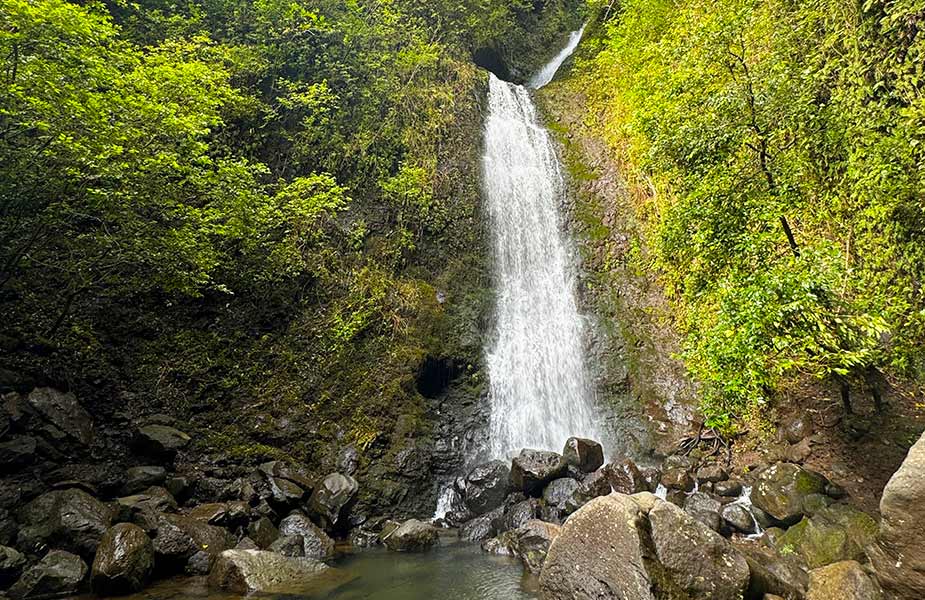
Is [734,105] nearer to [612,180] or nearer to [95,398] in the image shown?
[612,180]

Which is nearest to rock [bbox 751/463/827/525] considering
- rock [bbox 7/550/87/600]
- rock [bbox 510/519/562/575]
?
rock [bbox 510/519/562/575]

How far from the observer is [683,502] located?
8906mm

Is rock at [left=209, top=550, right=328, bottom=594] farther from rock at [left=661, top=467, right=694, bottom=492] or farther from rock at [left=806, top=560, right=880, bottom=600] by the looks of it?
rock at [left=661, top=467, right=694, bottom=492]

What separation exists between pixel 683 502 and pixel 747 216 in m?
5.32

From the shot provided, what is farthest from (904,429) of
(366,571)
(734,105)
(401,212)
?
(401,212)

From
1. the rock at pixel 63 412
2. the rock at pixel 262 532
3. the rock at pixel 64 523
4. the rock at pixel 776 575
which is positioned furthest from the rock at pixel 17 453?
the rock at pixel 776 575

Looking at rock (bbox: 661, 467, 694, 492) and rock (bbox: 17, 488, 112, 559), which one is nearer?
rock (bbox: 17, 488, 112, 559)

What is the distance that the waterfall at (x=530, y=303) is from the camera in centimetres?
1265

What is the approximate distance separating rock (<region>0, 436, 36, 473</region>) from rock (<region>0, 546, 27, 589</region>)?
1845mm

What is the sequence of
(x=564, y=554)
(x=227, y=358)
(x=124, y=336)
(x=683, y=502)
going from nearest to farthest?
(x=564, y=554) → (x=683, y=502) → (x=124, y=336) → (x=227, y=358)

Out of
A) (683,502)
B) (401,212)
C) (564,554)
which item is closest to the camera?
(564,554)

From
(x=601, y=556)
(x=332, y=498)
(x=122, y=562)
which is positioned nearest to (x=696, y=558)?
(x=601, y=556)

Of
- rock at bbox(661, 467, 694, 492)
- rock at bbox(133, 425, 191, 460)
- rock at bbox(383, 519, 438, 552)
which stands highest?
rock at bbox(133, 425, 191, 460)

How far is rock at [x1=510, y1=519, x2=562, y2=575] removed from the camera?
7.77 m
